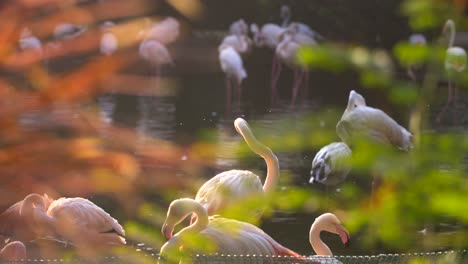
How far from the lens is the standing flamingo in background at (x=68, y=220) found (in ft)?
10.5

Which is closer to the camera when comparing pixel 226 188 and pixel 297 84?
pixel 226 188

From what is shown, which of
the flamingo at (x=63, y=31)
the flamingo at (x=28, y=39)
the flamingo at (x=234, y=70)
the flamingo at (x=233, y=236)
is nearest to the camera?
the flamingo at (x=28, y=39)

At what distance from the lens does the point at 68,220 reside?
3.20 meters

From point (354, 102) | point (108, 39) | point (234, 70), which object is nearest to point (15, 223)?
point (354, 102)

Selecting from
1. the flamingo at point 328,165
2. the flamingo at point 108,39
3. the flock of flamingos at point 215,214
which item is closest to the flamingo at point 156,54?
the flamingo at point 108,39

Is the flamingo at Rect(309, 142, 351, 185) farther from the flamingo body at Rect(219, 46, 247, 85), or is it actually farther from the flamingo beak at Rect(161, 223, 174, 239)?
the flamingo body at Rect(219, 46, 247, 85)

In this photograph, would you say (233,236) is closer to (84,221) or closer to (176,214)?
(176,214)

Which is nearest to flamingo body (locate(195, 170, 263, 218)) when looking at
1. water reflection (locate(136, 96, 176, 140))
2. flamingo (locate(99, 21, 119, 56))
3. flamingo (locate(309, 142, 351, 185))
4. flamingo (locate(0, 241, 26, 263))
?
flamingo (locate(99, 21, 119, 56))

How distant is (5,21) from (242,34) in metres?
11.5

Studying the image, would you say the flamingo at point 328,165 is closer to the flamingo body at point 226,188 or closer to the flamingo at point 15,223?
the flamingo body at point 226,188

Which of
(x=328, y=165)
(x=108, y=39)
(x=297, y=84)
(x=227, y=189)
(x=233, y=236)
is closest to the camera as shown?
(x=233, y=236)

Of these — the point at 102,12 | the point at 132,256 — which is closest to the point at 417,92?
the point at 102,12

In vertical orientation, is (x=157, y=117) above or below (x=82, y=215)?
below

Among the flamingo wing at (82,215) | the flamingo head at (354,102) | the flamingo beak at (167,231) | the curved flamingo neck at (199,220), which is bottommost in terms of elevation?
the flamingo head at (354,102)
